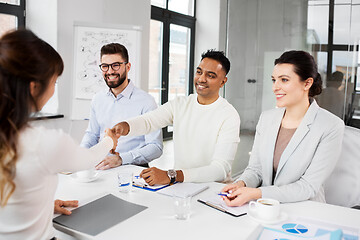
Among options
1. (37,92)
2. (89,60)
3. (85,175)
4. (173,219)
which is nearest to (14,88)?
(37,92)

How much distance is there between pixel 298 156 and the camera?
6.32ft

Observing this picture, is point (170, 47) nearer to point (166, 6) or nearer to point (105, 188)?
point (166, 6)

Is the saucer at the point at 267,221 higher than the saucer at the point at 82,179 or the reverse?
the reverse

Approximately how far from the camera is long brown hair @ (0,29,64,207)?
3.51ft

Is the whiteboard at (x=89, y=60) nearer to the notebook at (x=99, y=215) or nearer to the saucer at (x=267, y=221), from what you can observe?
the notebook at (x=99, y=215)

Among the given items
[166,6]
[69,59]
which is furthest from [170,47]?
[69,59]

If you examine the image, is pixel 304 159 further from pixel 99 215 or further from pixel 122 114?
pixel 122 114

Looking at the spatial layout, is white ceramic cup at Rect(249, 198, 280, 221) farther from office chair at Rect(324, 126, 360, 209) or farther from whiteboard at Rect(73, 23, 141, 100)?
→ whiteboard at Rect(73, 23, 141, 100)

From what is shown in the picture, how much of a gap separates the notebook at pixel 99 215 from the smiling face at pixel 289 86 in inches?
39.1

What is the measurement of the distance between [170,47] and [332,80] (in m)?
3.60

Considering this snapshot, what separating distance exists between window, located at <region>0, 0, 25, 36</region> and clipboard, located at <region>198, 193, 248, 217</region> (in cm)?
320

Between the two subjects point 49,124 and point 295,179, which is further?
point 49,124

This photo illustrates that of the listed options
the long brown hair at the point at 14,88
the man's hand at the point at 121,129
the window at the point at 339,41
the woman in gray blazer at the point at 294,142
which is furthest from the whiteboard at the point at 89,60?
the long brown hair at the point at 14,88

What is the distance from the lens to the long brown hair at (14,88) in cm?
107
